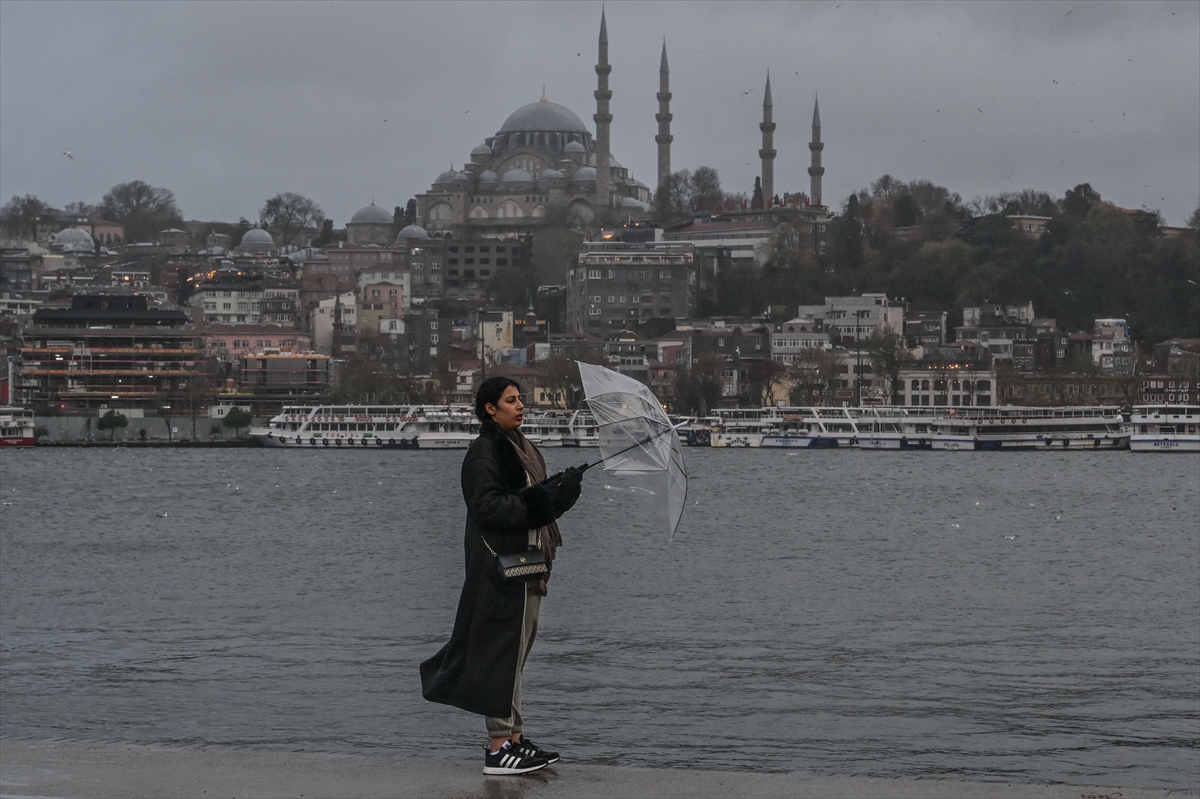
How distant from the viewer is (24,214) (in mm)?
134625

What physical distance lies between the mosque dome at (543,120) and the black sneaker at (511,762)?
111676mm

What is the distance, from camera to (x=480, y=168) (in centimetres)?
11450

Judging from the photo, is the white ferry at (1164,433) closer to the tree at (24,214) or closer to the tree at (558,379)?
the tree at (558,379)

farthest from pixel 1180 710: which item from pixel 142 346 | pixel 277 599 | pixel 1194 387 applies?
pixel 142 346

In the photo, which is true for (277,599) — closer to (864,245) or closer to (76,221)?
(864,245)

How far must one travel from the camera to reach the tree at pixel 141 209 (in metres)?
135

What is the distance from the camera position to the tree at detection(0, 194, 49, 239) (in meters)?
132

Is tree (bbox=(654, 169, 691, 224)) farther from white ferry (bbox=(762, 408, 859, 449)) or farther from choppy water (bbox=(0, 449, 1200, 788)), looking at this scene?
choppy water (bbox=(0, 449, 1200, 788))

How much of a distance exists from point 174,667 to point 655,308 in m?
70.2

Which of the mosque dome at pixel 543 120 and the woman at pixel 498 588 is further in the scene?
the mosque dome at pixel 543 120

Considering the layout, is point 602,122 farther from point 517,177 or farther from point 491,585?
point 491,585

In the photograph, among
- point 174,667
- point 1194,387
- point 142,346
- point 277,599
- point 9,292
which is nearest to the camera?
point 174,667

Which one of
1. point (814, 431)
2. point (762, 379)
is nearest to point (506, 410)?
point (814, 431)

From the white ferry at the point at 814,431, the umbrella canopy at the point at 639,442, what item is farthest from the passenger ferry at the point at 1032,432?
the umbrella canopy at the point at 639,442
